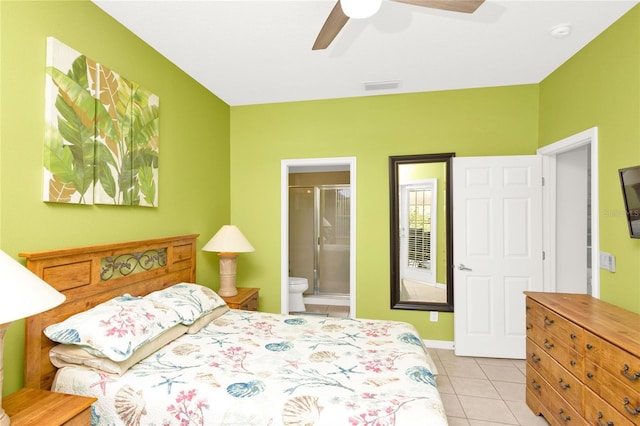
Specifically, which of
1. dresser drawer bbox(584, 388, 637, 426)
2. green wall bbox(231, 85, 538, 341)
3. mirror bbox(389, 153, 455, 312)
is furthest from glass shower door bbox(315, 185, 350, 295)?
dresser drawer bbox(584, 388, 637, 426)

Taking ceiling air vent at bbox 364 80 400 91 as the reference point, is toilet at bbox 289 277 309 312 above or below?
below

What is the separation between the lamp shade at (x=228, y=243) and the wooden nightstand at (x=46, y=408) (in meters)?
1.67

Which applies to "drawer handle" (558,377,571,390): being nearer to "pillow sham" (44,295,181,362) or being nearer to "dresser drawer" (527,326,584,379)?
"dresser drawer" (527,326,584,379)

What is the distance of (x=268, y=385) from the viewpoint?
1.54 meters

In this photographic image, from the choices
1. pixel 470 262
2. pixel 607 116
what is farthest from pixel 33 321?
pixel 607 116

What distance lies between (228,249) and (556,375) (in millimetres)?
2635

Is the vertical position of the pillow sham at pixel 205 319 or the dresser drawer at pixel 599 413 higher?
the pillow sham at pixel 205 319

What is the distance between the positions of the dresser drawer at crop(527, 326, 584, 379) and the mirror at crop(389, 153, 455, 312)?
1222mm

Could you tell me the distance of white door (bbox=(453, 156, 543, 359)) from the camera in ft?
10.3

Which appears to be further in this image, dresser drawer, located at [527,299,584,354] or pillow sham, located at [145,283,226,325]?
pillow sham, located at [145,283,226,325]

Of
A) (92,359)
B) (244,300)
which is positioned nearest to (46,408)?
(92,359)

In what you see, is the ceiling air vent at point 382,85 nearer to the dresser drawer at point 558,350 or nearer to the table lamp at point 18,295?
the dresser drawer at point 558,350

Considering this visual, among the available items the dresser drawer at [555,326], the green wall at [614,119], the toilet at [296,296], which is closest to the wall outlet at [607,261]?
the green wall at [614,119]

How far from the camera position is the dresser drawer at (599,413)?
1.46m
